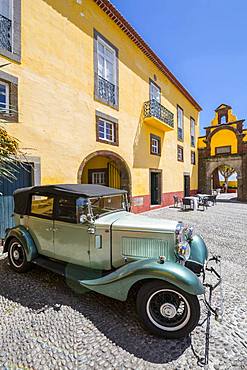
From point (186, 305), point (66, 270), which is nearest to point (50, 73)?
point (66, 270)

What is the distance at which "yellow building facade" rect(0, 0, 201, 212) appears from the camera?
6.46 meters

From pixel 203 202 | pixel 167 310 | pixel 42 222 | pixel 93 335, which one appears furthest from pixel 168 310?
pixel 203 202

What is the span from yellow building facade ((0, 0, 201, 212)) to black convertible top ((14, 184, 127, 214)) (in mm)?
1825

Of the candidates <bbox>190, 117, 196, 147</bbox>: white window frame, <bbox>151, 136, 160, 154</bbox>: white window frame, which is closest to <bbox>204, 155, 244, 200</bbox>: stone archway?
<bbox>190, 117, 196, 147</bbox>: white window frame

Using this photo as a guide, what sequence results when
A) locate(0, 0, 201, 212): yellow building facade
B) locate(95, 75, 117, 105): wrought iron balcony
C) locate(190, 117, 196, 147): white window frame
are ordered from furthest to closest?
locate(190, 117, 196, 147): white window frame, locate(95, 75, 117, 105): wrought iron balcony, locate(0, 0, 201, 212): yellow building facade

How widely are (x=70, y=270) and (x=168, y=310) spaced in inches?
69.2

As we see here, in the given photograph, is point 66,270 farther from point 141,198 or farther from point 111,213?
point 141,198

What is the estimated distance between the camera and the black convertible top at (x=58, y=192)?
11.9ft

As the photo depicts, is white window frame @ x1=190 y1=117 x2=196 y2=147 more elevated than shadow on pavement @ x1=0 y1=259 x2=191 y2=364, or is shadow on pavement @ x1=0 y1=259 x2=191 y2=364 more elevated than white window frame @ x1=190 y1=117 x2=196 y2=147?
white window frame @ x1=190 y1=117 x2=196 y2=147

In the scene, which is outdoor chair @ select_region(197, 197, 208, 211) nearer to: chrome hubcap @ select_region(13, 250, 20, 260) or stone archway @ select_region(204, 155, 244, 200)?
stone archway @ select_region(204, 155, 244, 200)

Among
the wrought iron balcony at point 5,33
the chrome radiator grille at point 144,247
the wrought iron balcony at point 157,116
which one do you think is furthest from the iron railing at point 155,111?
the chrome radiator grille at point 144,247

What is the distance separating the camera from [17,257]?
430 centimetres

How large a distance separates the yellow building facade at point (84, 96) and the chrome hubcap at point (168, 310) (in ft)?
15.2

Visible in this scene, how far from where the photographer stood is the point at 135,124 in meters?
11.9
